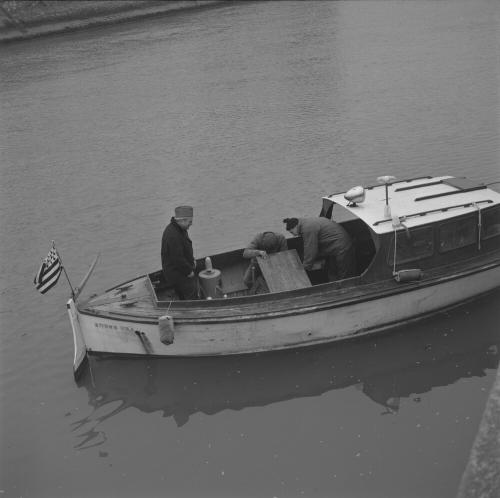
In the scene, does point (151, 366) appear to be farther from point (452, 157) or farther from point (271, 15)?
point (271, 15)

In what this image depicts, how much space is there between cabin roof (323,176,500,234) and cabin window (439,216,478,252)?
158 millimetres

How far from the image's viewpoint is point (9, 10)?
42219 millimetres

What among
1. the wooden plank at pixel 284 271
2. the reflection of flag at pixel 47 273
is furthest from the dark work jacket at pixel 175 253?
the reflection of flag at pixel 47 273

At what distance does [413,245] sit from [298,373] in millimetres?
2633

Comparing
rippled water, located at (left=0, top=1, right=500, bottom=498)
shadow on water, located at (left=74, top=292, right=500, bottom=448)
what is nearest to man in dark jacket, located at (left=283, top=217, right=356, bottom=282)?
shadow on water, located at (left=74, top=292, right=500, bottom=448)

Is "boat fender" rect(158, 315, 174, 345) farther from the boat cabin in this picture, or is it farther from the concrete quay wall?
the concrete quay wall

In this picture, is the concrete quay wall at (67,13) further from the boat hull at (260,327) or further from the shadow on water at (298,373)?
the shadow on water at (298,373)

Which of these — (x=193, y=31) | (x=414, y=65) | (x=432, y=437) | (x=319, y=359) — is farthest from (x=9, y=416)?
(x=193, y=31)

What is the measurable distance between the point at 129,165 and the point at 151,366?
1019cm

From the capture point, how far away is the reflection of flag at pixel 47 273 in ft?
30.4

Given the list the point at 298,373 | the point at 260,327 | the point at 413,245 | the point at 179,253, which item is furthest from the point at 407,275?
the point at 179,253

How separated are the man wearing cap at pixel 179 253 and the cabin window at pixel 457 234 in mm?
3910

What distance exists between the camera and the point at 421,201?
10117 millimetres

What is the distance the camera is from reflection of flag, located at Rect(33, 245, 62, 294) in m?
9.27
